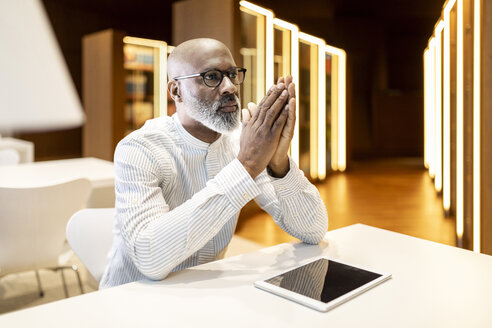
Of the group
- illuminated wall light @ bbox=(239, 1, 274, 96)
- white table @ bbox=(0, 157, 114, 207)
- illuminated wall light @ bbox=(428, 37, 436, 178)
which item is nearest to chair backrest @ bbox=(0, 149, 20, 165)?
white table @ bbox=(0, 157, 114, 207)

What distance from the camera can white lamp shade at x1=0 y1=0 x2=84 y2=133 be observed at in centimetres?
36

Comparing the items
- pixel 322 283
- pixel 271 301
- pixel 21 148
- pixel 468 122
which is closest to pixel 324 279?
pixel 322 283

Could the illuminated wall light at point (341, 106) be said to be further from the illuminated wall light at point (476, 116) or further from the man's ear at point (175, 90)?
the man's ear at point (175, 90)

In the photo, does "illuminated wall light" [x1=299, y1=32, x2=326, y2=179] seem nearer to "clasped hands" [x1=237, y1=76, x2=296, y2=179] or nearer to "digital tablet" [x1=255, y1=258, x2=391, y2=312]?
"clasped hands" [x1=237, y1=76, x2=296, y2=179]

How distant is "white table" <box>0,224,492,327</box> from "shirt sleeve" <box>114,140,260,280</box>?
6 centimetres

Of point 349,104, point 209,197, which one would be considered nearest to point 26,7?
point 209,197

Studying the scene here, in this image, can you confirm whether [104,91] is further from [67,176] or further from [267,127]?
[267,127]

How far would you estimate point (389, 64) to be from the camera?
36.6 feet

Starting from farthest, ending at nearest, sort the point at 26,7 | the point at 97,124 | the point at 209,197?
the point at 97,124 < the point at 209,197 < the point at 26,7

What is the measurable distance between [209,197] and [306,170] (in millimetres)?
5743

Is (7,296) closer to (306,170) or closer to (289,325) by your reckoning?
(289,325)

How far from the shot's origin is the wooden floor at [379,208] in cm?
414

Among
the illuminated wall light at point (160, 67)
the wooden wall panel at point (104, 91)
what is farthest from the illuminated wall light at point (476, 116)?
→ the illuminated wall light at point (160, 67)

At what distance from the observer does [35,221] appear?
2176mm
